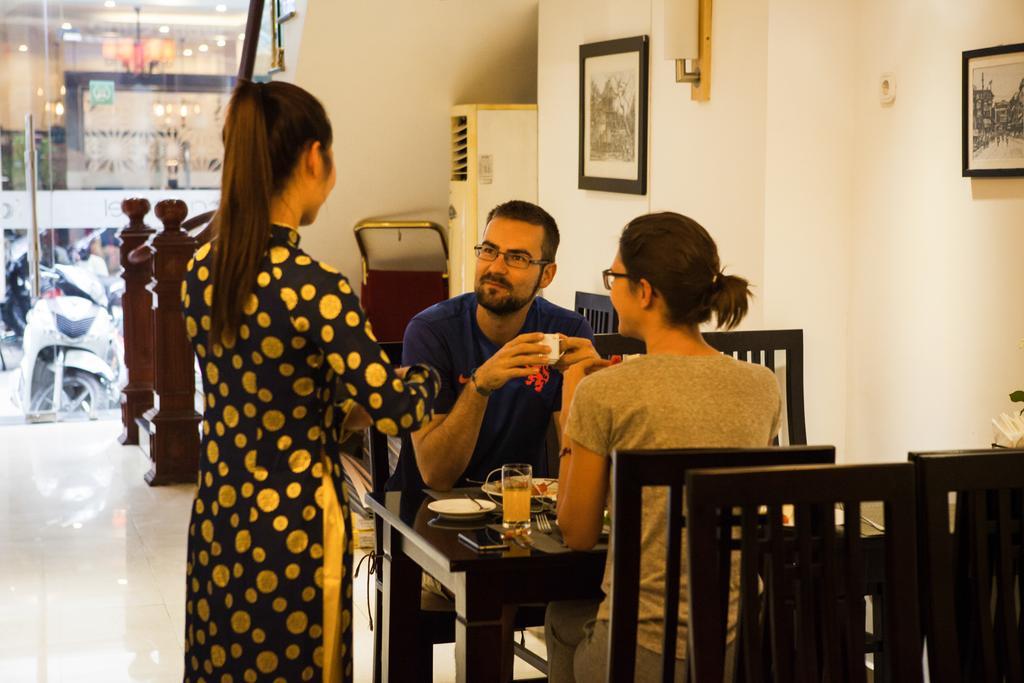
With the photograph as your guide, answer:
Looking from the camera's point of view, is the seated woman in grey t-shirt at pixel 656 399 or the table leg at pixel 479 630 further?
the table leg at pixel 479 630

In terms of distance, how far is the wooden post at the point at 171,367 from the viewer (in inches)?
251

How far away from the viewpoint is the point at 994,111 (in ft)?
12.1

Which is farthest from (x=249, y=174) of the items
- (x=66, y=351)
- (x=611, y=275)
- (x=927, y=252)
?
(x=66, y=351)

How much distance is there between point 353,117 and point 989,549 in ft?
15.9

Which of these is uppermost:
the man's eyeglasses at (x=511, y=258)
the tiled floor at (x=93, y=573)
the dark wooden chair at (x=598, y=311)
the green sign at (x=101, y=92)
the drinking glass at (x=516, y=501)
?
the green sign at (x=101, y=92)

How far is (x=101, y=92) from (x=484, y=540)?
6.56 metres

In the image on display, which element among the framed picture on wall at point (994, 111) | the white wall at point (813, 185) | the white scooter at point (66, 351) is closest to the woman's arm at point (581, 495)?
the framed picture on wall at point (994, 111)

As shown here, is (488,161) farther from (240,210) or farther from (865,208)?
(240,210)

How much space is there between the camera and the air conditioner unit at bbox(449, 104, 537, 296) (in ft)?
21.0

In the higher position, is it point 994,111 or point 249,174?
point 994,111

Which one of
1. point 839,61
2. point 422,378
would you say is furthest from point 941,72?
point 422,378

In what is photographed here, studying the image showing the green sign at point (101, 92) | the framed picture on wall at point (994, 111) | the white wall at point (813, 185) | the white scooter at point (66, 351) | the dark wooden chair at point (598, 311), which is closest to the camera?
the framed picture on wall at point (994, 111)

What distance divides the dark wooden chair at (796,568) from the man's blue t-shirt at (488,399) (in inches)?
42.5

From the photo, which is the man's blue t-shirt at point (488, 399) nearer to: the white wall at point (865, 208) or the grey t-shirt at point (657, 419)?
the grey t-shirt at point (657, 419)
